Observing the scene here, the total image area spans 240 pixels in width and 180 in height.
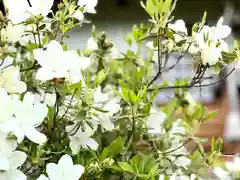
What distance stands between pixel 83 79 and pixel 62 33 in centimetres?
9

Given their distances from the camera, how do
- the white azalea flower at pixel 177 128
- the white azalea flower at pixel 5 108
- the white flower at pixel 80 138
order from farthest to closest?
the white azalea flower at pixel 177 128 < the white flower at pixel 80 138 < the white azalea flower at pixel 5 108

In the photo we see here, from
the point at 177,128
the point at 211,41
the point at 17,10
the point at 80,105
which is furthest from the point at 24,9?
the point at 177,128

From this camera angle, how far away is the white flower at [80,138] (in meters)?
0.63

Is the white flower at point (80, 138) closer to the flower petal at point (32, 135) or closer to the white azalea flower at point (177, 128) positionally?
the flower petal at point (32, 135)

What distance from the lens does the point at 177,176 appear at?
71 cm

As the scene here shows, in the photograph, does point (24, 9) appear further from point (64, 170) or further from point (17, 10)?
point (64, 170)

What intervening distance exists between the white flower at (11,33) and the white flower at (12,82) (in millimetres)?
58

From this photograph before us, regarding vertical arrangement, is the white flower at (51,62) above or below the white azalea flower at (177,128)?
above

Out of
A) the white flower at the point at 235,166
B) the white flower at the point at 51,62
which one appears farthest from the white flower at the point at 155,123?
the white flower at the point at 51,62

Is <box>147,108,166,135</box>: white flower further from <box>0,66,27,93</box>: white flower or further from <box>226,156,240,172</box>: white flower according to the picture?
<box>0,66,27,93</box>: white flower

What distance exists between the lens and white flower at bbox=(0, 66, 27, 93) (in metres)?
0.60

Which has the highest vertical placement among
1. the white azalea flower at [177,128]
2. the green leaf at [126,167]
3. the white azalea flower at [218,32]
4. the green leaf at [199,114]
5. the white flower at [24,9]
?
the white flower at [24,9]

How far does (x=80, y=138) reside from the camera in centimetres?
64

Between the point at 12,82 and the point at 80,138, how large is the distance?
0.38 ft
